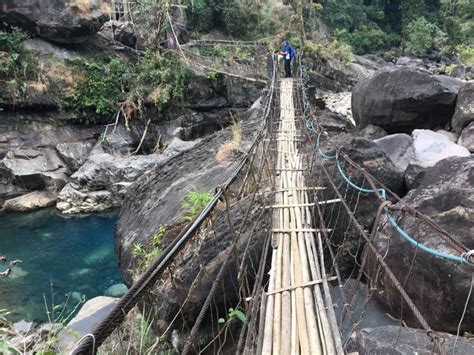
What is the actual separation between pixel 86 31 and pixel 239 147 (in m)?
7.97

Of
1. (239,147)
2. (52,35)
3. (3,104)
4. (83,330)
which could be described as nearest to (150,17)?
(52,35)

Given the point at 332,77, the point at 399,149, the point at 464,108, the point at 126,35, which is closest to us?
the point at 399,149

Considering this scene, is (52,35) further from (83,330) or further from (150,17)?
(83,330)

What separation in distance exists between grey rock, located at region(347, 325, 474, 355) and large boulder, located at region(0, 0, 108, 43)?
35.9 feet

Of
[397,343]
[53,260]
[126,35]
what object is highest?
[126,35]

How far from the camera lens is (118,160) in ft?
29.9

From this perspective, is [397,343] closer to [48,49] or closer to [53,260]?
[53,260]

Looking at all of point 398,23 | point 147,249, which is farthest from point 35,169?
point 398,23

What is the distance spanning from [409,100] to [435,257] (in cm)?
445

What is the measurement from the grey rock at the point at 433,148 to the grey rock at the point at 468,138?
0.40 metres

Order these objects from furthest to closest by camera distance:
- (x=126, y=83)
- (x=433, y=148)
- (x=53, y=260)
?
1. (x=126, y=83)
2. (x=53, y=260)
3. (x=433, y=148)

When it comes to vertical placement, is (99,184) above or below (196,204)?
below

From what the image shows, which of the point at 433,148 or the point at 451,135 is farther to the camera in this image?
the point at 451,135

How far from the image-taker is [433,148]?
16.3 feet
